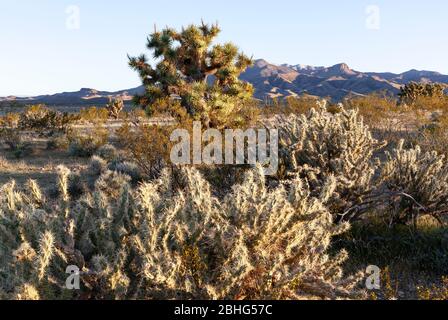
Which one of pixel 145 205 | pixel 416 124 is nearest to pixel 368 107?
pixel 416 124

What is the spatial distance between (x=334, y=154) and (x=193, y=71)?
11753mm

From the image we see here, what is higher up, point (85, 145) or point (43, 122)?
point (43, 122)

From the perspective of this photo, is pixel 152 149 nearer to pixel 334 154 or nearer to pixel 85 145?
pixel 334 154

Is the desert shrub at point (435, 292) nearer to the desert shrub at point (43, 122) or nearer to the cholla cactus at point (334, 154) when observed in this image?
the cholla cactus at point (334, 154)

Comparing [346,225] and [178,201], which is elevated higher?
[178,201]

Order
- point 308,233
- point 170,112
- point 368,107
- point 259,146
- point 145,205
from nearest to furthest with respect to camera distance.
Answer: point 145,205
point 308,233
point 259,146
point 170,112
point 368,107

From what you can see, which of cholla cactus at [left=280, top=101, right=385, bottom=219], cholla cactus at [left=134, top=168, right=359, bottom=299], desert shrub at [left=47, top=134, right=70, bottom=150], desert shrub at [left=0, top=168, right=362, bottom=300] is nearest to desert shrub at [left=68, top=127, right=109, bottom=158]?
desert shrub at [left=47, top=134, right=70, bottom=150]

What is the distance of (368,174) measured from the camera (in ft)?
20.1

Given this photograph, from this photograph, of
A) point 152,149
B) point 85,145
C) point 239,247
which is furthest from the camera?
point 85,145

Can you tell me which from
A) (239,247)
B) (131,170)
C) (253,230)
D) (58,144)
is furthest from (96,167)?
(239,247)

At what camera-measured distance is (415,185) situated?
6297 millimetres

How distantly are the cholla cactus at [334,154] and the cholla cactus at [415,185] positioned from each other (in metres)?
0.32

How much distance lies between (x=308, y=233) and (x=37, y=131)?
18485 millimetres

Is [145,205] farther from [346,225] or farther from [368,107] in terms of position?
[368,107]
